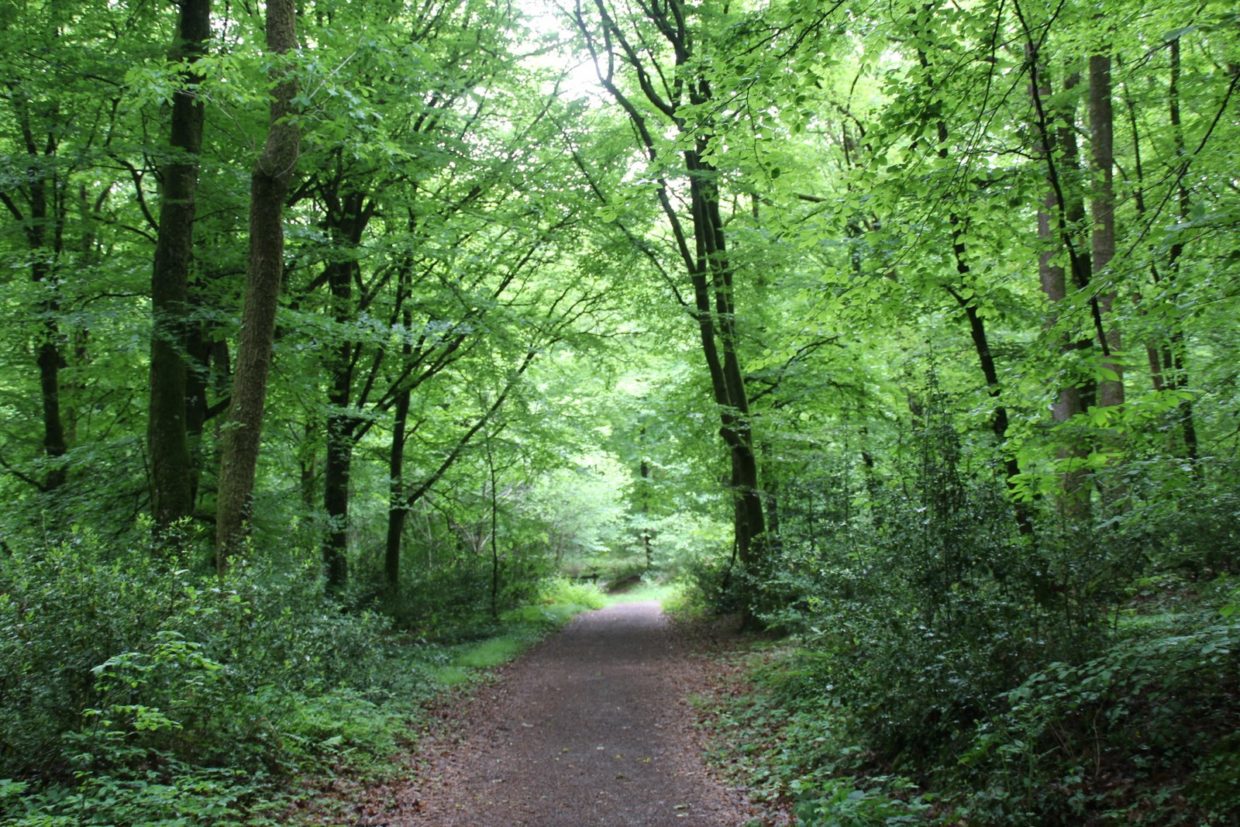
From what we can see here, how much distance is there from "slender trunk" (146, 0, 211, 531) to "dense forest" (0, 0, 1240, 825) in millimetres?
49

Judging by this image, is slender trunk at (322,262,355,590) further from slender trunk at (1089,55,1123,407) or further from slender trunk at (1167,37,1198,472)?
slender trunk at (1089,55,1123,407)

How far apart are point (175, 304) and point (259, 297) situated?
2.18 metres

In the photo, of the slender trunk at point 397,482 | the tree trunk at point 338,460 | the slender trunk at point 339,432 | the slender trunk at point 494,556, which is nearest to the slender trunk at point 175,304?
the slender trunk at point 339,432

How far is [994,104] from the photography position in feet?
19.4

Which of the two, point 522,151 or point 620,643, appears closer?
point 522,151

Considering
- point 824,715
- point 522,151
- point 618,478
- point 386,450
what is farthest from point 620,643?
point 618,478

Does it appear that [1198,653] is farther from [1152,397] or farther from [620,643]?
[620,643]

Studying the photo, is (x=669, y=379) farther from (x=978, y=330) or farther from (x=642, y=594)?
(x=642, y=594)

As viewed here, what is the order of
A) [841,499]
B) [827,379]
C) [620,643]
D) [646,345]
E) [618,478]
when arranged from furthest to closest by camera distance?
[618,478] < [646,345] < [620,643] < [827,379] < [841,499]

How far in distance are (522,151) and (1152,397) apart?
36.7 ft

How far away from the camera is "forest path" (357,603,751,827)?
242 inches

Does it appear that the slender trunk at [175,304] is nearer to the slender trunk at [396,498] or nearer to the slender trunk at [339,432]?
the slender trunk at [339,432]

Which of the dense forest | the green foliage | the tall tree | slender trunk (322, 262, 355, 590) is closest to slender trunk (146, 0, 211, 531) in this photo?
the dense forest

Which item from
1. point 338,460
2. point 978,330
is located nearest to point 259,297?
point 338,460
